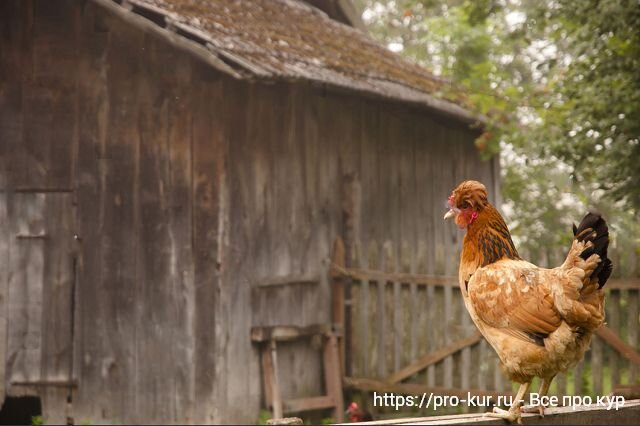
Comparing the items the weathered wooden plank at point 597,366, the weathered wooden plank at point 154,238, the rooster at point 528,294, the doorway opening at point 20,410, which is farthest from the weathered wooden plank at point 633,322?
the doorway opening at point 20,410

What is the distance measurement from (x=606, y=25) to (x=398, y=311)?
357 centimetres

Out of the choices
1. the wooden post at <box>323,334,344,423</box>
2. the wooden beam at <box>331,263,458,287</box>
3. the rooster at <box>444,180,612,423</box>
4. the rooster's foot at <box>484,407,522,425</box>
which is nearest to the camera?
the rooster's foot at <box>484,407,522,425</box>

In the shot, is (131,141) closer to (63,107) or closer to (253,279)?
(63,107)

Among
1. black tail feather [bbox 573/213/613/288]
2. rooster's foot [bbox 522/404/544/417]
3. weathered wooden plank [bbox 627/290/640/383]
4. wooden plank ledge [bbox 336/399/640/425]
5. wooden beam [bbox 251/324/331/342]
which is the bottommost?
wooden plank ledge [bbox 336/399/640/425]

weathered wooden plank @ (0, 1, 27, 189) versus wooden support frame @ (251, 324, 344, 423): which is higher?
weathered wooden plank @ (0, 1, 27, 189)

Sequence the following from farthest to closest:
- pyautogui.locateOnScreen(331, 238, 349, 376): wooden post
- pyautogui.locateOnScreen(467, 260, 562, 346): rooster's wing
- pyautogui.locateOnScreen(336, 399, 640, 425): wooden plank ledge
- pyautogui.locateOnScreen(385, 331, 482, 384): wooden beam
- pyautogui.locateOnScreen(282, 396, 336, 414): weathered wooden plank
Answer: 1. pyautogui.locateOnScreen(331, 238, 349, 376): wooden post
2. pyautogui.locateOnScreen(282, 396, 336, 414): weathered wooden plank
3. pyautogui.locateOnScreen(385, 331, 482, 384): wooden beam
4. pyautogui.locateOnScreen(467, 260, 562, 346): rooster's wing
5. pyautogui.locateOnScreen(336, 399, 640, 425): wooden plank ledge

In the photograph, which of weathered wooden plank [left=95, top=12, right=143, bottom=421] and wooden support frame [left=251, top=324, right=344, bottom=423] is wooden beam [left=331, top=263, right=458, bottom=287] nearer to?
wooden support frame [left=251, top=324, right=344, bottom=423]

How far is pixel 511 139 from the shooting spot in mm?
12961

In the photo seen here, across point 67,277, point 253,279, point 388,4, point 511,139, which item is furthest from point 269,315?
point 388,4

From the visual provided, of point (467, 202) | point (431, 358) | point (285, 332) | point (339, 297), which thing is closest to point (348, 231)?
point (339, 297)

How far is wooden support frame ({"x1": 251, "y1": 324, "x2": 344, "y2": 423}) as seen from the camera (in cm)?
1066

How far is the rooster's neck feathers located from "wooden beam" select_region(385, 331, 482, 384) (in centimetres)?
528

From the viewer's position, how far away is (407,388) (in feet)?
35.6

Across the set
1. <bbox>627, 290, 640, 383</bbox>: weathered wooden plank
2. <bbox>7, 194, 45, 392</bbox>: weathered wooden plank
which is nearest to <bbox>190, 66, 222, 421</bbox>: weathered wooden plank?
<bbox>7, 194, 45, 392</bbox>: weathered wooden plank
